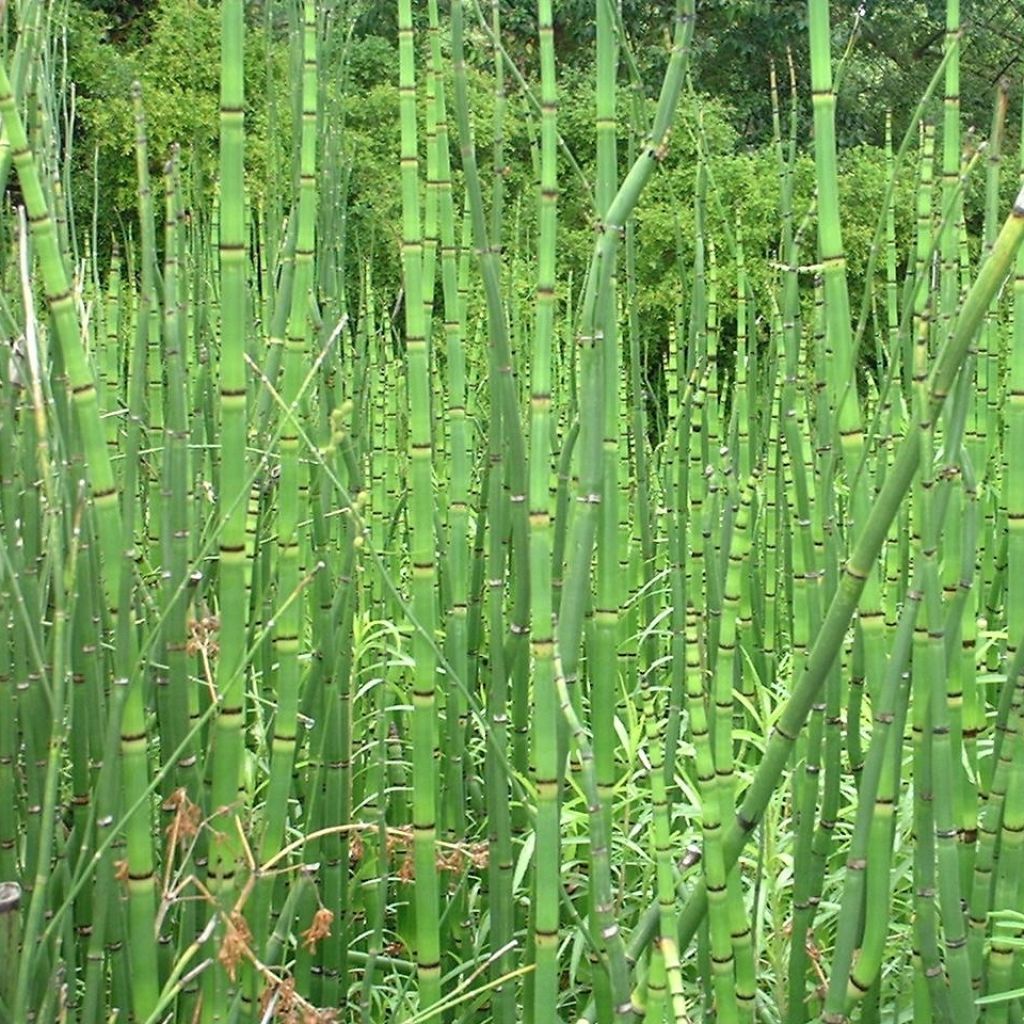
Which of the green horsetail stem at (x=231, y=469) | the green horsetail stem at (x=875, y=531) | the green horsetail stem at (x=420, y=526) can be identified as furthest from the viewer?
the green horsetail stem at (x=420, y=526)

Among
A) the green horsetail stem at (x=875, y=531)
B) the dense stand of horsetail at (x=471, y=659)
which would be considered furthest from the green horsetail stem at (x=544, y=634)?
the green horsetail stem at (x=875, y=531)

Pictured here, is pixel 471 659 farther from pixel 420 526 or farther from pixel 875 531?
pixel 875 531

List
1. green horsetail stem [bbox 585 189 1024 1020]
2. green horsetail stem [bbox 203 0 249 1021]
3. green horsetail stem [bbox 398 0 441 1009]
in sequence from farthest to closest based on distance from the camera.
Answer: green horsetail stem [bbox 398 0 441 1009] → green horsetail stem [bbox 203 0 249 1021] → green horsetail stem [bbox 585 189 1024 1020]

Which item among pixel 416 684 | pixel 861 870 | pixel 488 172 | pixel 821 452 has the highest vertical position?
pixel 488 172

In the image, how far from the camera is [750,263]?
4.57m

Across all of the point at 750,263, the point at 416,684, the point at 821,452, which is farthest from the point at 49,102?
the point at 750,263

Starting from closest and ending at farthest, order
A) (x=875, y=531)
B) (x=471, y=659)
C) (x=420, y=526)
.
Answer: (x=875, y=531), (x=420, y=526), (x=471, y=659)

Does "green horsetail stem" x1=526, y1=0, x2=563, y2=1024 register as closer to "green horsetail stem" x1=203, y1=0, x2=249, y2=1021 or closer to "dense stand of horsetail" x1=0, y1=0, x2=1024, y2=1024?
"dense stand of horsetail" x1=0, y1=0, x2=1024, y2=1024

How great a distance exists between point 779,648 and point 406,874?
0.87 m

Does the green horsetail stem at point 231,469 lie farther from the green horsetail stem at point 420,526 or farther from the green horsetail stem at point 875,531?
the green horsetail stem at point 875,531

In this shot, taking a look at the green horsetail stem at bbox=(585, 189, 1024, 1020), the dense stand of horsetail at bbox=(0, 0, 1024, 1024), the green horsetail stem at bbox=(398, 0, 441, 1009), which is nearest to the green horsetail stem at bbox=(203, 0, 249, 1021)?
the dense stand of horsetail at bbox=(0, 0, 1024, 1024)

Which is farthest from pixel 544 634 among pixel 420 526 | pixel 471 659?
pixel 471 659

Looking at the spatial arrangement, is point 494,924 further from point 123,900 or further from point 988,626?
point 988,626

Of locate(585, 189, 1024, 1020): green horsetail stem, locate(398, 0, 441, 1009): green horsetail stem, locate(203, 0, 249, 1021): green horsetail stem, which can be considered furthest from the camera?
locate(398, 0, 441, 1009): green horsetail stem
